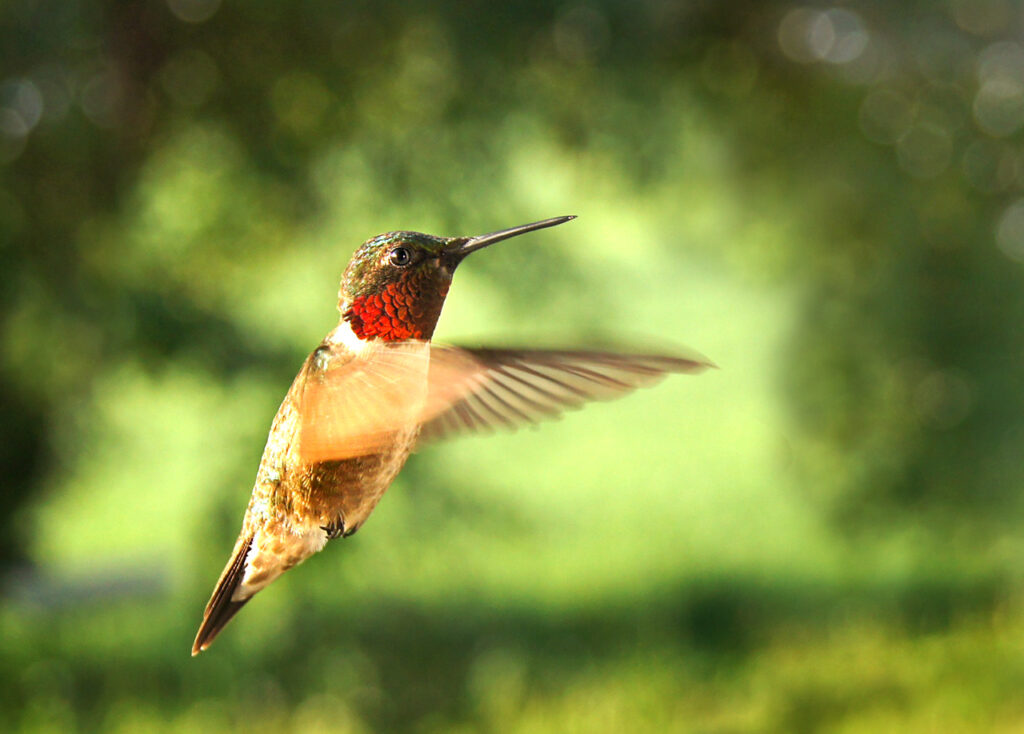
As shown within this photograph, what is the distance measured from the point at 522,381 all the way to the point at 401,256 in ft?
0.19

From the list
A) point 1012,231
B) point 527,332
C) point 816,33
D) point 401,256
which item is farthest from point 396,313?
point 1012,231

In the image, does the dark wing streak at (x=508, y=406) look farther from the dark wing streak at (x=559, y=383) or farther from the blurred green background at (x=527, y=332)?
the blurred green background at (x=527, y=332)

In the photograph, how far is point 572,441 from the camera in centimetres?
419

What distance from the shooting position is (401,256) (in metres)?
0.27

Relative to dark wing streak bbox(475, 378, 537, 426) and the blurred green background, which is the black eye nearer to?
dark wing streak bbox(475, 378, 537, 426)

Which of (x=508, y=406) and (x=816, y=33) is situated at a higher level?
(x=816, y=33)

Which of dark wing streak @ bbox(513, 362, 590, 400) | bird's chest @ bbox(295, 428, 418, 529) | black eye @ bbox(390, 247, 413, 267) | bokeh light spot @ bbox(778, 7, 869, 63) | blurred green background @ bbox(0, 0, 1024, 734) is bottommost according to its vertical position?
bird's chest @ bbox(295, 428, 418, 529)

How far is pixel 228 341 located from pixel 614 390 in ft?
5.42

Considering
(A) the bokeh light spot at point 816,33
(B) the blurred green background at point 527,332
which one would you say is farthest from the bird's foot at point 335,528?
(A) the bokeh light spot at point 816,33

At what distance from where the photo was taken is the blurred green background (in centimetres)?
176

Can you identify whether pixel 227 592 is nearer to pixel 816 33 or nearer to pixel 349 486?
pixel 349 486

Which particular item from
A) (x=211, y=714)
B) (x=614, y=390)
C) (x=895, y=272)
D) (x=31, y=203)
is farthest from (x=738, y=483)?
(x=614, y=390)

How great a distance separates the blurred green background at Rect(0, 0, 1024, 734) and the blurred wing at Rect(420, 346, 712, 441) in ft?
1.62

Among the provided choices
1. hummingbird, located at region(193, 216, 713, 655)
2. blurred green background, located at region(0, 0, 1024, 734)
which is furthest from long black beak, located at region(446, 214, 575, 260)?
blurred green background, located at region(0, 0, 1024, 734)
